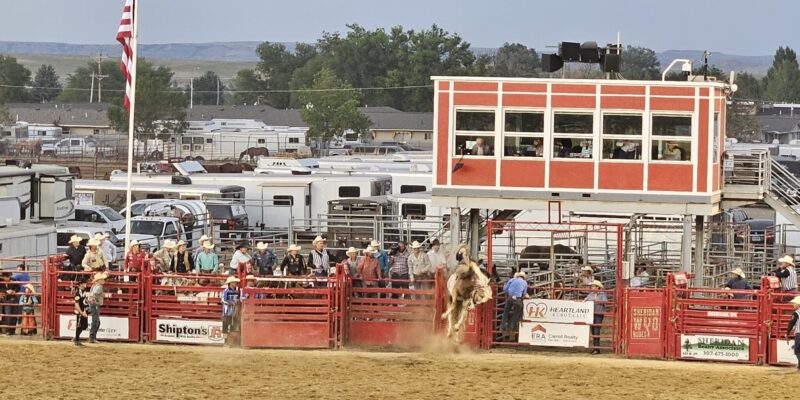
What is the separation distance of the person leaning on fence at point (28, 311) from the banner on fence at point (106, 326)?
55 cm

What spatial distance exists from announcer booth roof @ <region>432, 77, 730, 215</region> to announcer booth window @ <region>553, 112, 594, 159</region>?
0.06 feet

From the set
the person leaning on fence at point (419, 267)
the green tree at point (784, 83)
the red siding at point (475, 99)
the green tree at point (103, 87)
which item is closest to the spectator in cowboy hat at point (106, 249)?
the person leaning on fence at point (419, 267)

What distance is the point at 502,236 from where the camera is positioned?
3381 centimetres

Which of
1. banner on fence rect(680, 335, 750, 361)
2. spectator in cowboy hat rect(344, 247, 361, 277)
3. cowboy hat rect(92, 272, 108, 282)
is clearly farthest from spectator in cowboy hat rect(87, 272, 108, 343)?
banner on fence rect(680, 335, 750, 361)

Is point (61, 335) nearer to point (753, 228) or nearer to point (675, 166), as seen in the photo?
point (675, 166)

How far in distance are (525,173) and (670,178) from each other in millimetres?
2681

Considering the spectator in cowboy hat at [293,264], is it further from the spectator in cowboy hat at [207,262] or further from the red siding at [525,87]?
the red siding at [525,87]

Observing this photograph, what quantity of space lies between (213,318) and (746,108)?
95.8 metres

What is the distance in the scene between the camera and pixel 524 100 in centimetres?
2772

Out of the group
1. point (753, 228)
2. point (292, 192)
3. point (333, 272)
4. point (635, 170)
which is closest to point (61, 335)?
point (333, 272)

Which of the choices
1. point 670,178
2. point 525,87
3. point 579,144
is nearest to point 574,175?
point 579,144

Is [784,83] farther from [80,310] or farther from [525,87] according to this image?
[80,310]

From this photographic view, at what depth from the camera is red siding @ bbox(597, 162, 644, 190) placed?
27531mm

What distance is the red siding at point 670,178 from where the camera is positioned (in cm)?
2745
